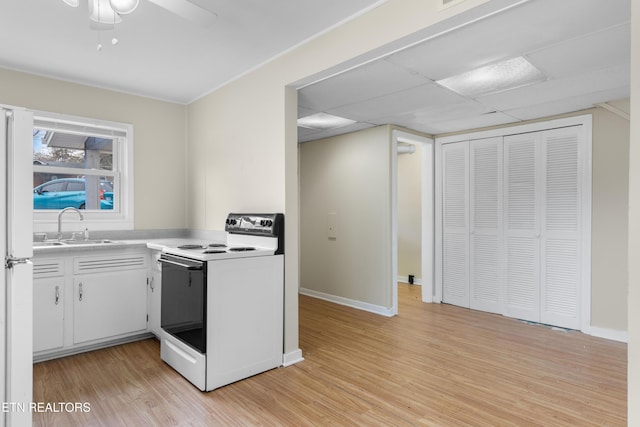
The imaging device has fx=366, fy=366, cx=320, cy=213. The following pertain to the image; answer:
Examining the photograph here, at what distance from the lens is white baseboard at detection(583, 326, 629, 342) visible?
11.2ft

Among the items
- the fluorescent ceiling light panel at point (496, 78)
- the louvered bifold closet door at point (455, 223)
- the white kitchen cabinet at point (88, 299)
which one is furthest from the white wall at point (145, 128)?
the louvered bifold closet door at point (455, 223)

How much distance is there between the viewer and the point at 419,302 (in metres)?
4.92

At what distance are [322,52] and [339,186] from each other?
93.0 inches

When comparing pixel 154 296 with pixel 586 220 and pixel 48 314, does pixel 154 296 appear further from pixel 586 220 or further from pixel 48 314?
pixel 586 220

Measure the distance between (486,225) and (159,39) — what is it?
153 inches

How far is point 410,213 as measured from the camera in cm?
630

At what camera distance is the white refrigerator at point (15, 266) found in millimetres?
1419

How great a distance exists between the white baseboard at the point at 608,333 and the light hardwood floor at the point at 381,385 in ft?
0.35

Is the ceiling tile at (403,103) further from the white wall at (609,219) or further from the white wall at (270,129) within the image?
the white wall at (609,219)

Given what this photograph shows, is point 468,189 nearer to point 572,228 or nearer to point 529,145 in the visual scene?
point 529,145

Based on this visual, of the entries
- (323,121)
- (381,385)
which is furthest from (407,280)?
(381,385)

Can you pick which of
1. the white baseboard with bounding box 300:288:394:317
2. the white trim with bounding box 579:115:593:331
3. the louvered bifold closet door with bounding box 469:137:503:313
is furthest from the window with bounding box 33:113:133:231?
the white trim with bounding box 579:115:593:331

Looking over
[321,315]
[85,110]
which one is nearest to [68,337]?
[85,110]

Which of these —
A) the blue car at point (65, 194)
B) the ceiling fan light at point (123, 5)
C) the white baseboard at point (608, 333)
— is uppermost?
the ceiling fan light at point (123, 5)
